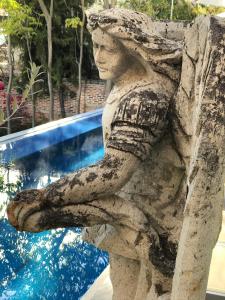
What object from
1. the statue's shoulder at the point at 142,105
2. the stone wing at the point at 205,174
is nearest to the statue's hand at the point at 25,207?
the statue's shoulder at the point at 142,105

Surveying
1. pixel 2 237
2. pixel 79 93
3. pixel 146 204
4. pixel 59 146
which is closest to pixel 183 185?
pixel 146 204

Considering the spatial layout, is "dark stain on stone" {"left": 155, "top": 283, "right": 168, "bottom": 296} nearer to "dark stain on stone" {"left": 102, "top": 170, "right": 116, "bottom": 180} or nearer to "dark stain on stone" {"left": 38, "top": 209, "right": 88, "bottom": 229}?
"dark stain on stone" {"left": 38, "top": 209, "right": 88, "bottom": 229}

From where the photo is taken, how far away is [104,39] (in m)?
1.56

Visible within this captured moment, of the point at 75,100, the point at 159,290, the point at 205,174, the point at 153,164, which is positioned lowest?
the point at 75,100

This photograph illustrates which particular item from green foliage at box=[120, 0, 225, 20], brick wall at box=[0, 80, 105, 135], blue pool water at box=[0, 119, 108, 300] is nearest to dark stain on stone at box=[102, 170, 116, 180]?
blue pool water at box=[0, 119, 108, 300]

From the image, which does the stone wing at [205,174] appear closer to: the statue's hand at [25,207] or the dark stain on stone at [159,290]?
the dark stain on stone at [159,290]

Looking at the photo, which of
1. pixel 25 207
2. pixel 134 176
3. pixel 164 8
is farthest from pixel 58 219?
pixel 164 8

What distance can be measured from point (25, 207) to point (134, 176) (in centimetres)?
44

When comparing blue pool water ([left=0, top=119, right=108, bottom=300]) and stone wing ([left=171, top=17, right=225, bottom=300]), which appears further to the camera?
blue pool water ([left=0, top=119, right=108, bottom=300])

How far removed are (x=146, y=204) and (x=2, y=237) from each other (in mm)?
5449

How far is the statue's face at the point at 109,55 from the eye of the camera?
1.56m

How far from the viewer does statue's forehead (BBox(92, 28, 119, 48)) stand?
155 cm

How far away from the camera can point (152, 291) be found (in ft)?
5.38

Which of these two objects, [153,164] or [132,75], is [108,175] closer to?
[153,164]
